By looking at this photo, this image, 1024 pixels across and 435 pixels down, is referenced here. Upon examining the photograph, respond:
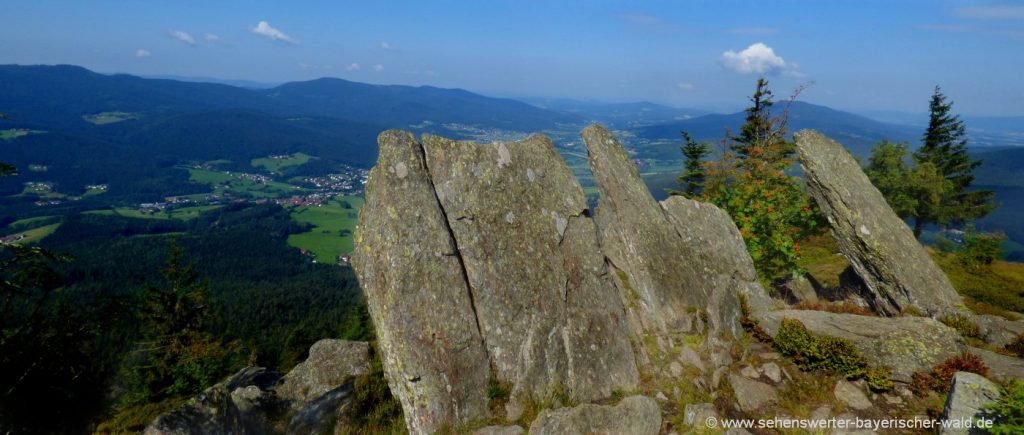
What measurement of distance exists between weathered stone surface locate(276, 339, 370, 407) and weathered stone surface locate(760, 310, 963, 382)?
18.3 m

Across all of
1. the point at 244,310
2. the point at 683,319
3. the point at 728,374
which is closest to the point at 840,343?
the point at 728,374

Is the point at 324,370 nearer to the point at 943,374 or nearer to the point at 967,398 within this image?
the point at 967,398

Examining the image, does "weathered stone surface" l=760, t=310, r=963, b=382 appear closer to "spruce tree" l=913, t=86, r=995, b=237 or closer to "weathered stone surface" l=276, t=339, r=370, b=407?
"weathered stone surface" l=276, t=339, r=370, b=407

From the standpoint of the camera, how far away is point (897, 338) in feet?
53.2

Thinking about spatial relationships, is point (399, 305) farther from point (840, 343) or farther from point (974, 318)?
point (974, 318)

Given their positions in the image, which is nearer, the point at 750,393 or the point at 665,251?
the point at 750,393

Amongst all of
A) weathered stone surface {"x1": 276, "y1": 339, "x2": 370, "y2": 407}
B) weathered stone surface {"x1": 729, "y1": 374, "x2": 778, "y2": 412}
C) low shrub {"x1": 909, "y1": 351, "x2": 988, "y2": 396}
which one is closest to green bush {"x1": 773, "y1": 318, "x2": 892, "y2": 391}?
Answer: low shrub {"x1": 909, "y1": 351, "x2": 988, "y2": 396}

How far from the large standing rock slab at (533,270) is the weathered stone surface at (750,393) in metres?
3.61

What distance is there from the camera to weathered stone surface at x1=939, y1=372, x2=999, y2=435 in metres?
11.9

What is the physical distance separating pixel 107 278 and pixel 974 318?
22346 cm

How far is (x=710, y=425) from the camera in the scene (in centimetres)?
1438

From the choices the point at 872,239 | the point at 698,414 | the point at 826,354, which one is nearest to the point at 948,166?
the point at 872,239

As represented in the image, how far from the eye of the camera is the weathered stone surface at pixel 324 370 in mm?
19391

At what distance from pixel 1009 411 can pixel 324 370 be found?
902 inches
